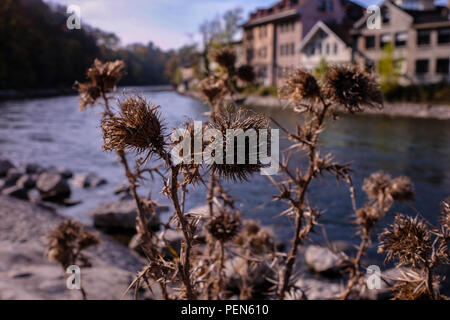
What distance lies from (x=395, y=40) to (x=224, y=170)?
4639 centimetres

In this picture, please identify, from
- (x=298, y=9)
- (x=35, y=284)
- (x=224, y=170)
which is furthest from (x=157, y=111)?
(x=298, y=9)

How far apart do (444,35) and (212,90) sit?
42.9 metres

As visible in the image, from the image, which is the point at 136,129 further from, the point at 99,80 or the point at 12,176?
the point at 12,176

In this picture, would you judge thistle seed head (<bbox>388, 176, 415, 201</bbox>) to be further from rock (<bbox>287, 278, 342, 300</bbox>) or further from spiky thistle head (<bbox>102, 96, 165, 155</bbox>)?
rock (<bbox>287, 278, 342, 300</bbox>)

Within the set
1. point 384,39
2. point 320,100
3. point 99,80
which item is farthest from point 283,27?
point 320,100

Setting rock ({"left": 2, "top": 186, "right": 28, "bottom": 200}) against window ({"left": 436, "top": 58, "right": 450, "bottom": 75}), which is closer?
rock ({"left": 2, "top": 186, "right": 28, "bottom": 200})

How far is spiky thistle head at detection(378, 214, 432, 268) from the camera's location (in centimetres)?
199

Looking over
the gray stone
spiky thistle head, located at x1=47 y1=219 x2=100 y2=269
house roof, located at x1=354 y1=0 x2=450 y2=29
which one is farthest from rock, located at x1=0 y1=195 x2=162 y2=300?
house roof, located at x1=354 y1=0 x2=450 y2=29

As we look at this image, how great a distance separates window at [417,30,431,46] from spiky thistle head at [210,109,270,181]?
4481cm

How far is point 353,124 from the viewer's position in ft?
89.5

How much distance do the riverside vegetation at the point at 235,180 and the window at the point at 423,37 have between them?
42234 millimetres

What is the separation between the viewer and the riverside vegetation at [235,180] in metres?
1.67
